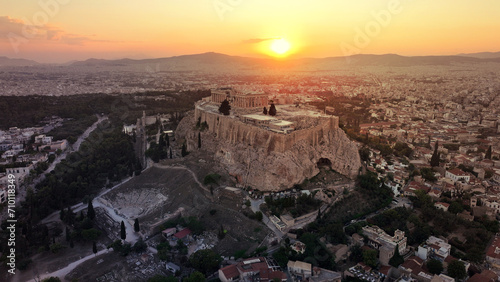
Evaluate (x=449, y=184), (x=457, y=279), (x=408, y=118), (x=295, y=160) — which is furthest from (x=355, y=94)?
(x=457, y=279)

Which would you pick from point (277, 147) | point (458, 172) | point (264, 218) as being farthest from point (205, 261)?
point (458, 172)

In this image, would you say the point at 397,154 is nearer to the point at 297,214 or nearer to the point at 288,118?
the point at 288,118

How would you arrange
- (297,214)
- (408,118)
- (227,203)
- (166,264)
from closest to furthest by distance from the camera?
1. (166,264)
2. (297,214)
3. (227,203)
4. (408,118)

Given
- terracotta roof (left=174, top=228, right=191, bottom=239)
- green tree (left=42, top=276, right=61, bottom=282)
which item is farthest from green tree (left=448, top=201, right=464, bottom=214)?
green tree (left=42, top=276, right=61, bottom=282)

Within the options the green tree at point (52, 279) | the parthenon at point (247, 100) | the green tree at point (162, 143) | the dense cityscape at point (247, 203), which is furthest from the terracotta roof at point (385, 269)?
the green tree at point (162, 143)

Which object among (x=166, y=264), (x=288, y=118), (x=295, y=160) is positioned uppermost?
(x=288, y=118)

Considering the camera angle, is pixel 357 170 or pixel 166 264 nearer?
pixel 166 264

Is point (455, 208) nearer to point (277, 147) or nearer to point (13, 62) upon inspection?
point (277, 147)

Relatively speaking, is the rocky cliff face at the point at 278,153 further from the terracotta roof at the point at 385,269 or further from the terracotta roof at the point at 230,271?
the terracotta roof at the point at 385,269

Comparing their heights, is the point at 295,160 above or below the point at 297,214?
above

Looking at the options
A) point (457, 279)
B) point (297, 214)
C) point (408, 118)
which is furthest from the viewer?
point (408, 118)
